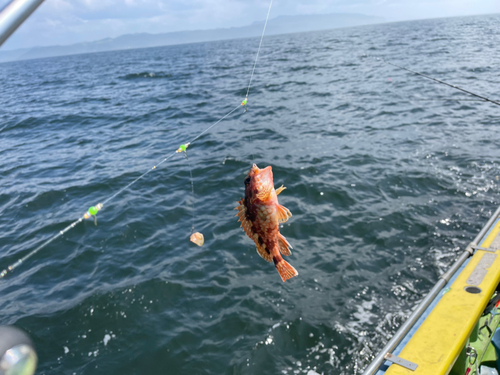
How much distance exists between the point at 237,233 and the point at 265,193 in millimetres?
5854

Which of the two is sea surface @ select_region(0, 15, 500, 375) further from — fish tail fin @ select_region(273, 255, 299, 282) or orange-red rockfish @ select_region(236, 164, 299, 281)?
orange-red rockfish @ select_region(236, 164, 299, 281)

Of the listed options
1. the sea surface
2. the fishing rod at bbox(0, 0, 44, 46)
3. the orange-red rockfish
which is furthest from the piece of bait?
the fishing rod at bbox(0, 0, 44, 46)

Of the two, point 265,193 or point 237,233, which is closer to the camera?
point 265,193

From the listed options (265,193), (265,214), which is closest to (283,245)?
(265,214)

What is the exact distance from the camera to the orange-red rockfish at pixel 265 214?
292 cm

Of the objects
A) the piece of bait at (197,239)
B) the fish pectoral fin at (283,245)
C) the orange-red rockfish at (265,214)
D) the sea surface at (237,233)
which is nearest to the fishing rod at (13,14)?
the orange-red rockfish at (265,214)

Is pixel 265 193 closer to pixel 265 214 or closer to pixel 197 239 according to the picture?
pixel 265 214

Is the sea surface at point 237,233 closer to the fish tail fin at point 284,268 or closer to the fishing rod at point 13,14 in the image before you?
the fish tail fin at point 284,268

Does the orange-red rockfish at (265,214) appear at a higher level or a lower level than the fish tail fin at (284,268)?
higher

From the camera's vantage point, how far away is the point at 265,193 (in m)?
2.90

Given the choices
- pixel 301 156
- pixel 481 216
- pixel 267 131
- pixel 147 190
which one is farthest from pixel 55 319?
pixel 267 131

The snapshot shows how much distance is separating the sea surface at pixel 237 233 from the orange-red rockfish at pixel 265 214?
3.23 metres

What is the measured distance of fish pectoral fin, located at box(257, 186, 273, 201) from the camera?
2893 mm

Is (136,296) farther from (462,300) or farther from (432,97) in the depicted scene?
(432,97)
